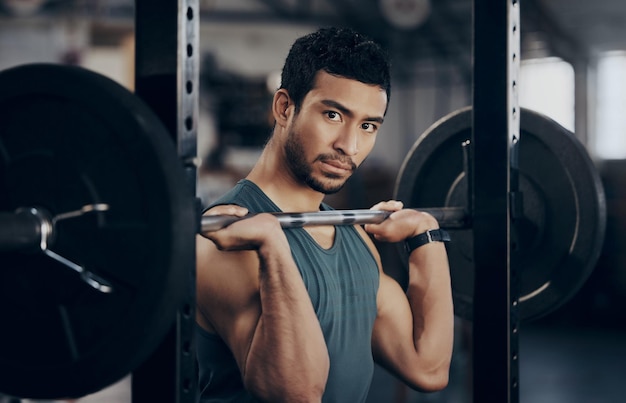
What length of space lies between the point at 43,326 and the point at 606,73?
10.4m

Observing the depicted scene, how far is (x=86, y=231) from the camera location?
3.00ft

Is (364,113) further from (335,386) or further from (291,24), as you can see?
(291,24)

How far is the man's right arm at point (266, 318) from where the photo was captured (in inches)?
48.1

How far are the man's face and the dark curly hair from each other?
2 centimetres

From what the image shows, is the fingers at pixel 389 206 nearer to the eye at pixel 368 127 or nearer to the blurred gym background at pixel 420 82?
the eye at pixel 368 127

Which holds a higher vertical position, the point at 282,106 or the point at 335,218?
the point at 282,106

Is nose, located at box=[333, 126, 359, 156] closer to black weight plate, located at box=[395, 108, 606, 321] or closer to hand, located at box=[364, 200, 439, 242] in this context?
hand, located at box=[364, 200, 439, 242]

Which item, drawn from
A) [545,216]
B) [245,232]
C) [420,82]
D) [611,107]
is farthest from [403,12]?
[245,232]

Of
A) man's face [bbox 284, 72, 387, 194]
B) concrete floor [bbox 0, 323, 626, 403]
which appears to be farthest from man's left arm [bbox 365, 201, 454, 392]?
concrete floor [bbox 0, 323, 626, 403]

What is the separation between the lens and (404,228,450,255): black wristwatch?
1.48 m

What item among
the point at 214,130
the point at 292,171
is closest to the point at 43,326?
the point at 292,171

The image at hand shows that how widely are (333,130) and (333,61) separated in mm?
129

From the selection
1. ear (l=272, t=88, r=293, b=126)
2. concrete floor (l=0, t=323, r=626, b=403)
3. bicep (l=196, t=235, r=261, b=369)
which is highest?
ear (l=272, t=88, r=293, b=126)

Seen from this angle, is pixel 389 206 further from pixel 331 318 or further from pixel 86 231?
pixel 86 231
